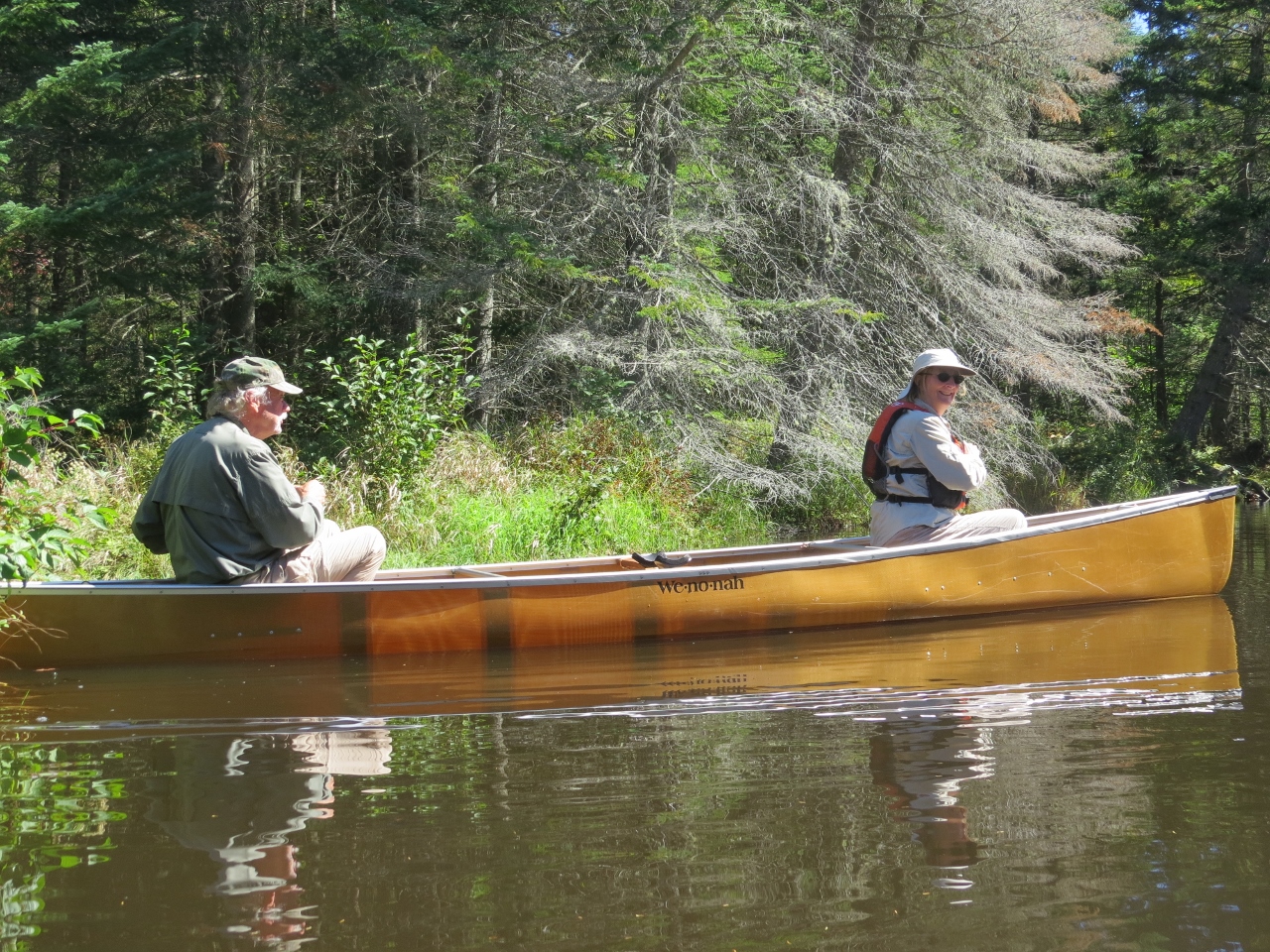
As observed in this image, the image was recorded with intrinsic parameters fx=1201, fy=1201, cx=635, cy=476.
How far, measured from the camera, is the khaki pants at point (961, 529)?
685 cm

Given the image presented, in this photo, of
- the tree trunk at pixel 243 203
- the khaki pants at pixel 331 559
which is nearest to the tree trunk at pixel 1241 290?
the tree trunk at pixel 243 203

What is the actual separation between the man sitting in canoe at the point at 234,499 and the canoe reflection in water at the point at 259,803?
130 cm

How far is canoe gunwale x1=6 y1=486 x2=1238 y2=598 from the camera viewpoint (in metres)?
5.62

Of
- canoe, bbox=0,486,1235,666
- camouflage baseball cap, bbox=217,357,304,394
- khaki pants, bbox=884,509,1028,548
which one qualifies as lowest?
canoe, bbox=0,486,1235,666

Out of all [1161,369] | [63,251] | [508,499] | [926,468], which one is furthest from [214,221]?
[1161,369]

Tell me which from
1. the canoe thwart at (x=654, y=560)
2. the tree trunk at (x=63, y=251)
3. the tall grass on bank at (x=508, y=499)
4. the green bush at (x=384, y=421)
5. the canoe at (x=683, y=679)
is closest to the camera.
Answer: the canoe at (x=683, y=679)

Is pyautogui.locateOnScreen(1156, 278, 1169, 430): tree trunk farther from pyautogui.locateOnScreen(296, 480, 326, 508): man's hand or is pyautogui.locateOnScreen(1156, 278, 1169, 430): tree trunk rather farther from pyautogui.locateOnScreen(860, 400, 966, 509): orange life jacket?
pyautogui.locateOnScreen(296, 480, 326, 508): man's hand

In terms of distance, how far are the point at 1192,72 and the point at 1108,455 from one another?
685cm

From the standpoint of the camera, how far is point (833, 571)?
6586 mm

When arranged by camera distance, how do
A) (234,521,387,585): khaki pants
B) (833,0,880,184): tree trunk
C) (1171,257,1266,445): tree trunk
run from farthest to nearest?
1. (1171,257,1266,445): tree trunk
2. (833,0,880,184): tree trunk
3. (234,521,387,585): khaki pants

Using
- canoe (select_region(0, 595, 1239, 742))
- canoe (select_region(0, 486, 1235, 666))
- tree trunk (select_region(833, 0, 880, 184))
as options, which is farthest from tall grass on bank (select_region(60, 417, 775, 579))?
tree trunk (select_region(833, 0, 880, 184))

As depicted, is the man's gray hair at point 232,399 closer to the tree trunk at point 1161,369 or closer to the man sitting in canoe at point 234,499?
the man sitting in canoe at point 234,499

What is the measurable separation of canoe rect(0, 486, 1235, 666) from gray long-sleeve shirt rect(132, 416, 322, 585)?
15cm

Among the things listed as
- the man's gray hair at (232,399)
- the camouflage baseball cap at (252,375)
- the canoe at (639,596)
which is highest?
the camouflage baseball cap at (252,375)
